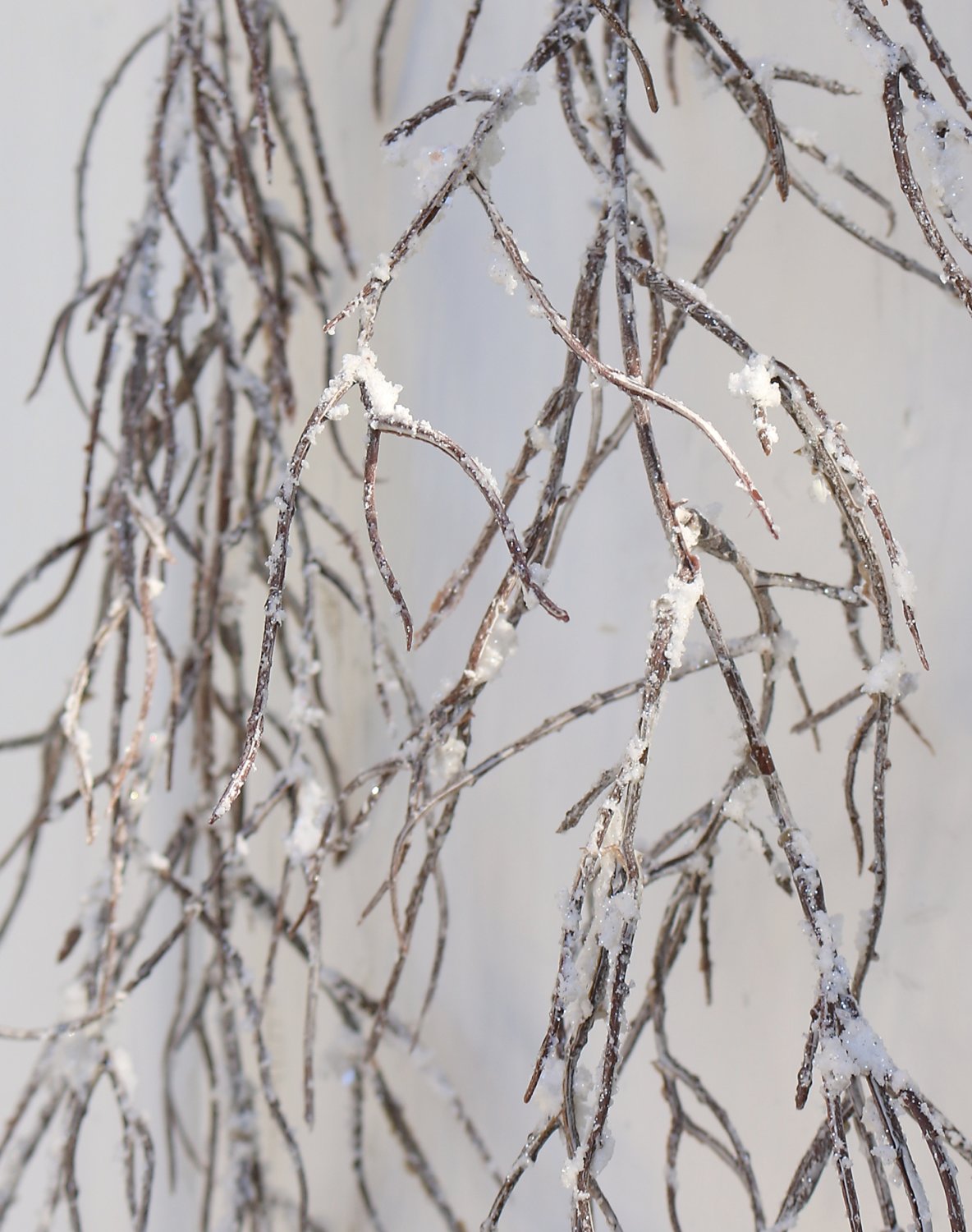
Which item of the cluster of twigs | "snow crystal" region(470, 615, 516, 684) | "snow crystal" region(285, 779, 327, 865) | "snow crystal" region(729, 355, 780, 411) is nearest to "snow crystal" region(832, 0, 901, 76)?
the cluster of twigs

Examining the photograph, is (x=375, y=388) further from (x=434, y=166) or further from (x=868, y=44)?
(x=868, y=44)

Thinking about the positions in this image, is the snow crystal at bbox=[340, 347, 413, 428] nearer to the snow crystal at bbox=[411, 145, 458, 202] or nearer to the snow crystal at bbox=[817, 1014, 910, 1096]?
the snow crystal at bbox=[411, 145, 458, 202]

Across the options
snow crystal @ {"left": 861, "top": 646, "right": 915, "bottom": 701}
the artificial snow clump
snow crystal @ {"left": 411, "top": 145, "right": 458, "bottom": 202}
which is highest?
snow crystal @ {"left": 411, "top": 145, "right": 458, "bottom": 202}

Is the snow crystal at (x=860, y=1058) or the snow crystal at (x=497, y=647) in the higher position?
the snow crystal at (x=497, y=647)

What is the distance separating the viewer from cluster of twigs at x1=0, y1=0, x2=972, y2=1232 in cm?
34

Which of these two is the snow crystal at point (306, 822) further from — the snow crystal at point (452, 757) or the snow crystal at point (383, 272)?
the snow crystal at point (383, 272)

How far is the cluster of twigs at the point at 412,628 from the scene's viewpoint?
1.11ft

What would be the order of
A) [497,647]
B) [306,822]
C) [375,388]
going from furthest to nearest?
[306,822]
[497,647]
[375,388]

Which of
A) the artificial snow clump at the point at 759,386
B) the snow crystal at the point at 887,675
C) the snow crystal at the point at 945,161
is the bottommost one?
the snow crystal at the point at 887,675

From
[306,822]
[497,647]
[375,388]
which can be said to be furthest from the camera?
[306,822]

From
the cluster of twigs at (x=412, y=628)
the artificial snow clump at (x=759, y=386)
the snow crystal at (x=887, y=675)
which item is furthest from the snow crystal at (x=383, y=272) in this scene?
the snow crystal at (x=887, y=675)

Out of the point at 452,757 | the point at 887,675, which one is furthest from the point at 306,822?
the point at 887,675

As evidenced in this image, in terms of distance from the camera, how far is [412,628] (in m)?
0.37

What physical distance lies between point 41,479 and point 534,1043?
567mm
